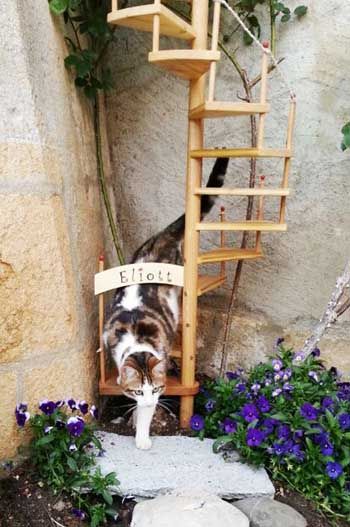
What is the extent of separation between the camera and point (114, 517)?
5.16ft

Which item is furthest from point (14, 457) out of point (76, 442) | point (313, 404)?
point (313, 404)

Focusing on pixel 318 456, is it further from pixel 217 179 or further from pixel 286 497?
pixel 217 179

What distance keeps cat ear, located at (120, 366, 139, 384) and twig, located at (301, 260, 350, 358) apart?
62cm

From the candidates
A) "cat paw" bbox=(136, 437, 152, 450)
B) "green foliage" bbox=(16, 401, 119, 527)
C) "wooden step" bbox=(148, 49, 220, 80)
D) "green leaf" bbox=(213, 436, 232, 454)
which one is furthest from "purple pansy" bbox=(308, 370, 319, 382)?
"wooden step" bbox=(148, 49, 220, 80)

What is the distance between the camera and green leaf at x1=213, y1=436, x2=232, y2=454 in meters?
1.75

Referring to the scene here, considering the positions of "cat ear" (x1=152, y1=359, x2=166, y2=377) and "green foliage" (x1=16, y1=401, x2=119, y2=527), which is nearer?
"green foliage" (x1=16, y1=401, x2=119, y2=527)

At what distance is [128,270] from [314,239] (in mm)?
747

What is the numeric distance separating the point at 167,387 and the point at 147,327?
0.76 ft

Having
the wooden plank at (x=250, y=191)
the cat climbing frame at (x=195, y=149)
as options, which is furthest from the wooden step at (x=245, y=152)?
the wooden plank at (x=250, y=191)

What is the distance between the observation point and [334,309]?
1.88 meters

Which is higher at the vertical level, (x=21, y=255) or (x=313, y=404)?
(x=21, y=255)

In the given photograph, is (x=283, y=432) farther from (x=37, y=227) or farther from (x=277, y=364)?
(x=37, y=227)

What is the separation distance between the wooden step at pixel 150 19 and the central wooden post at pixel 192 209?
0.05 metres

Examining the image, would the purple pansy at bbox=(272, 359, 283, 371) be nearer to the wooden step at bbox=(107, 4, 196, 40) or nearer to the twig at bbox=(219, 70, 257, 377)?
the twig at bbox=(219, 70, 257, 377)
